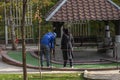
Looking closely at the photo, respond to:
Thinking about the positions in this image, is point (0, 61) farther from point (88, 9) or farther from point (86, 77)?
point (86, 77)

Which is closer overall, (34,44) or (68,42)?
(68,42)

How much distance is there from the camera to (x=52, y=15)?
2622 centimetres

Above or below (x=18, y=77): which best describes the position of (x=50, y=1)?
above

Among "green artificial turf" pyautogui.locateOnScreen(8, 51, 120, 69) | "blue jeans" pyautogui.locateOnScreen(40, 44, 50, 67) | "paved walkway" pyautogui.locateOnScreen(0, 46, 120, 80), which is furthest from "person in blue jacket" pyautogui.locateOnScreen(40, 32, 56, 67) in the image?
"green artificial turf" pyautogui.locateOnScreen(8, 51, 120, 69)

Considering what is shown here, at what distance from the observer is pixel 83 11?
26812mm

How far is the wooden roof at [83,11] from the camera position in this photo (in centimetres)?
2638

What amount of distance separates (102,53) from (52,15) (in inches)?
172

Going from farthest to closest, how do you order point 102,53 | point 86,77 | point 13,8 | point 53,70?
point 13,8
point 102,53
point 53,70
point 86,77

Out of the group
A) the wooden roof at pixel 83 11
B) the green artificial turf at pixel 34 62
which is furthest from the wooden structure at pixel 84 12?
the green artificial turf at pixel 34 62

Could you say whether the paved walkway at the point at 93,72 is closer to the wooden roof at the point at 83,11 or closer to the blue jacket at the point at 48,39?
the blue jacket at the point at 48,39

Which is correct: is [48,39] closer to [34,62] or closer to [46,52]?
[46,52]

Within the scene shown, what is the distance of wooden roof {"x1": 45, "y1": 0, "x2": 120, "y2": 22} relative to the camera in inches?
1038

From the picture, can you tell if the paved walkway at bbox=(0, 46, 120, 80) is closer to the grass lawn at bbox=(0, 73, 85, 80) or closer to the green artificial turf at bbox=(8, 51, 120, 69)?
the grass lawn at bbox=(0, 73, 85, 80)

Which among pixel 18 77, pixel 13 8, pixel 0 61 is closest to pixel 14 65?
pixel 0 61
